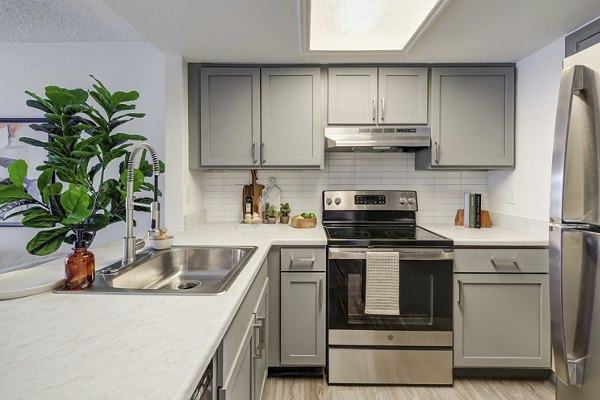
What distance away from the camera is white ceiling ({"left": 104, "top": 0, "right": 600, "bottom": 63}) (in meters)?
1.69

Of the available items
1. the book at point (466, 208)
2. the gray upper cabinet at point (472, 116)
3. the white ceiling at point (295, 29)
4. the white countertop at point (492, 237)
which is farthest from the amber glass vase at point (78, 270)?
the book at point (466, 208)

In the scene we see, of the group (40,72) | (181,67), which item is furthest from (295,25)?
(40,72)

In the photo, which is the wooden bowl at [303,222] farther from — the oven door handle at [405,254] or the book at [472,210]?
the book at [472,210]

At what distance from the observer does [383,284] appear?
6.55 ft

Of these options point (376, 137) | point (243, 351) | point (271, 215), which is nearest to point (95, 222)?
point (243, 351)

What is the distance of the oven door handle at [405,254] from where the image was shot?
202cm

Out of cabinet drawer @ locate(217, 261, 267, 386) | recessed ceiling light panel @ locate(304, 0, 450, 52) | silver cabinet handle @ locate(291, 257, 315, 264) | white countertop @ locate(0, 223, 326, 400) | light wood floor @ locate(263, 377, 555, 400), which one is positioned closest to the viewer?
white countertop @ locate(0, 223, 326, 400)

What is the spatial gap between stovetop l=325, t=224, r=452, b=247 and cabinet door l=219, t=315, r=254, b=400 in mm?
870

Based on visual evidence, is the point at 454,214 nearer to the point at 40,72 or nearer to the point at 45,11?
the point at 45,11

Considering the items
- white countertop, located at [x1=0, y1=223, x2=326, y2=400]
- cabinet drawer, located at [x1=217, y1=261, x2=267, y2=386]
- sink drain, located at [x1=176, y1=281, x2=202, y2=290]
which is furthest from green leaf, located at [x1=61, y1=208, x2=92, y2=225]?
sink drain, located at [x1=176, y1=281, x2=202, y2=290]

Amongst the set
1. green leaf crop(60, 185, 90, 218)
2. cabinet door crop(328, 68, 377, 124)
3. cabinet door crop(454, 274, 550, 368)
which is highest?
cabinet door crop(328, 68, 377, 124)

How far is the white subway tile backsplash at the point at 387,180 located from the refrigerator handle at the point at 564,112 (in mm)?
1672

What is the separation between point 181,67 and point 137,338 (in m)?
2.06

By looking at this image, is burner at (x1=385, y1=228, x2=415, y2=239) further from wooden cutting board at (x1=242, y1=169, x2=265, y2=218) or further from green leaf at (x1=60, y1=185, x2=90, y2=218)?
green leaf at (x1=60, y1=185, x2=90, y2=218)
